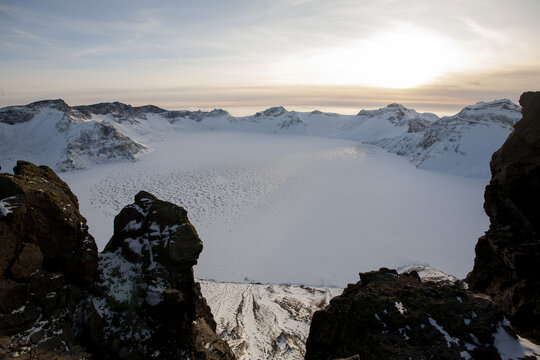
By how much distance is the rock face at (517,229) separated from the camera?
961cm

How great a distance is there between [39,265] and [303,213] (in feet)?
87.6

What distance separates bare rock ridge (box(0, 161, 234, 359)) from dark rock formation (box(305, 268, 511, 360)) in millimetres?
4321

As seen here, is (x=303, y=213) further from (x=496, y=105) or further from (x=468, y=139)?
(x=496, y=105)

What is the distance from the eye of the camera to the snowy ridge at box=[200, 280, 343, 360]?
13.5 meters

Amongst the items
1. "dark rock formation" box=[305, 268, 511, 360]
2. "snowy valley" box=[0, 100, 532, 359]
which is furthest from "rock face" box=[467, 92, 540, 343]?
"snowy valley" box=[0, 100, 532, 359]

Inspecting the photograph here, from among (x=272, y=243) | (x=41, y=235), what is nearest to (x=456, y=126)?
(x=272, y=243)

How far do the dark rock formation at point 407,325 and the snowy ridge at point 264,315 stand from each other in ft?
16.8

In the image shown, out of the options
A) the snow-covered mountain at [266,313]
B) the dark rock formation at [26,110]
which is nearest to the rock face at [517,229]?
the snow-covered mountain at [266,313]

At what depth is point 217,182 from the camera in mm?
43969

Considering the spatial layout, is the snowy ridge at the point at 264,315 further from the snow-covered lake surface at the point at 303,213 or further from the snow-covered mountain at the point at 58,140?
the snow-covered mountain at the point at 58,140

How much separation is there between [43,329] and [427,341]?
9.82 metres

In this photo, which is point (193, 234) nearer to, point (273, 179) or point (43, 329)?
point (43, 329)

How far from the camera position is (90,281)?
8.61m

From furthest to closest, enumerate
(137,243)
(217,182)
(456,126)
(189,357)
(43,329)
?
(456,126) → (217,182) → (137,243) → (189,357) → (43,329)
